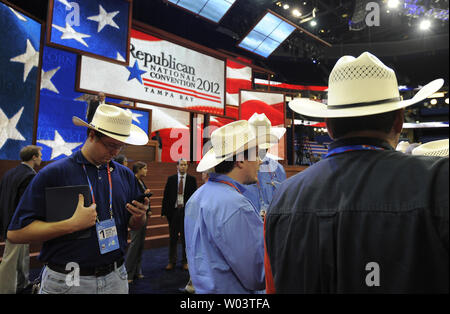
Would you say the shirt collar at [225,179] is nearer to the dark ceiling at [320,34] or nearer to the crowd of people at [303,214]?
the crowd of people at [303,214]

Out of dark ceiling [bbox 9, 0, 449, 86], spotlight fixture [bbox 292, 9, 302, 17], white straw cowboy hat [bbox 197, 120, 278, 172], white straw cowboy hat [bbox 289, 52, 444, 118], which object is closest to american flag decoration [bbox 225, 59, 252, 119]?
dark ceiling [bbox 9, 0, 449, 86]

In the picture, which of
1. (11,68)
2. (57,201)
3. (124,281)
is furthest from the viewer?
(11,68)

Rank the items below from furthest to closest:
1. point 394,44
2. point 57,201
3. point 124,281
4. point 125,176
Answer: point 394,44 < point 125,176 < point 124,281 < point 57,201

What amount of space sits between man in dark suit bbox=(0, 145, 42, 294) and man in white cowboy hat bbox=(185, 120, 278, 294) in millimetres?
2679

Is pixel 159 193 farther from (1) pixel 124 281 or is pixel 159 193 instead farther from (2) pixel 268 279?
(2) pixel 268 279

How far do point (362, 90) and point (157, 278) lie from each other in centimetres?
426

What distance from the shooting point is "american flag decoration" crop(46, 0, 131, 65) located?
569 cm

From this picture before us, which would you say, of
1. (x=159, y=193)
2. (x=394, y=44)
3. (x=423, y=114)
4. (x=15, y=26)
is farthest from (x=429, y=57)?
(x=15, y=26)

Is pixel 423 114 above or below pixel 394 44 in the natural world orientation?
below

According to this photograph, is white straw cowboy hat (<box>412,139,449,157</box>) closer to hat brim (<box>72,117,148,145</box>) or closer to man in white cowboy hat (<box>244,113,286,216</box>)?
man in white cowboy hat (<box>244,113,286,216</box>)

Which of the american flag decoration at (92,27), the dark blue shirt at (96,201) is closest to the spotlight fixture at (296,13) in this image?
the american flag decoration at (92,27)

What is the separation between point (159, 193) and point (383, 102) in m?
7.24
